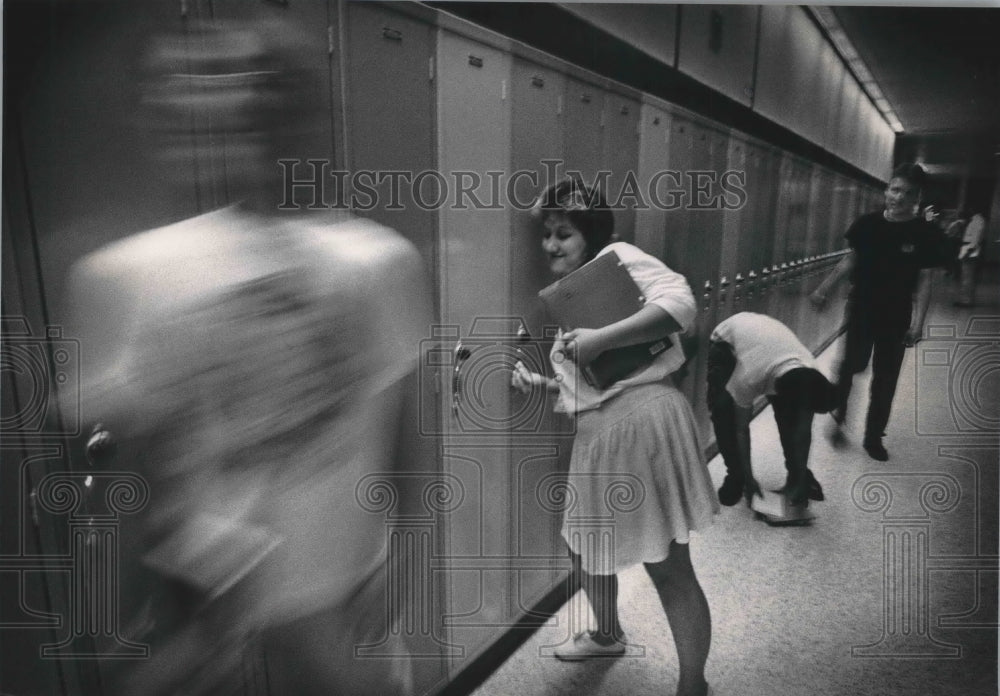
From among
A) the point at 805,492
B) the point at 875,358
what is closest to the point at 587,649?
the point at 805,492

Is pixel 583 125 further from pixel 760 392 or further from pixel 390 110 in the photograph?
pixel 760 392

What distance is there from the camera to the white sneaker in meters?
→ 1.85

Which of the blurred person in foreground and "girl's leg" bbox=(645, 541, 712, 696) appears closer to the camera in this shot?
the blurred person in foreground

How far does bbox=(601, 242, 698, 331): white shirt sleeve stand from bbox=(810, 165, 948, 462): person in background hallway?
0.33 meters

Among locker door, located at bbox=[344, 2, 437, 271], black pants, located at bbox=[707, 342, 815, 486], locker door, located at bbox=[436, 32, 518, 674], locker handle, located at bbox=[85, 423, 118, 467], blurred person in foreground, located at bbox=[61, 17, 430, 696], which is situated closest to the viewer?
blurred person in foreground, located at bbox=[61, 17, 430, 696]

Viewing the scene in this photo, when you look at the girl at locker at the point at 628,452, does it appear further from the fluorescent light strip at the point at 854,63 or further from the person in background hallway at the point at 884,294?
the fluorescent light strip at the point at 854,63

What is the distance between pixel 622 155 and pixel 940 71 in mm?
824


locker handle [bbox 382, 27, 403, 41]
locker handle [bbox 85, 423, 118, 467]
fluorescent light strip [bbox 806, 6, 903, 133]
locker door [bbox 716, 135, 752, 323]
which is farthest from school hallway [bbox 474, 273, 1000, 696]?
locker handle [bbox 382, 27, 403, 41]

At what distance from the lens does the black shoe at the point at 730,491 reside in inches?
71.1

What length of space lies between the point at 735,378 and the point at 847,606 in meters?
0.66

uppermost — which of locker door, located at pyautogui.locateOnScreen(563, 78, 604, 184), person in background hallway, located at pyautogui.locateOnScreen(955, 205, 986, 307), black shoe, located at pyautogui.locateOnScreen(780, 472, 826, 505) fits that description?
locker door, located at pyautogui.locateOnScreen(563, 78, 604, 184)

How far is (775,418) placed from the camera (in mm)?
1818

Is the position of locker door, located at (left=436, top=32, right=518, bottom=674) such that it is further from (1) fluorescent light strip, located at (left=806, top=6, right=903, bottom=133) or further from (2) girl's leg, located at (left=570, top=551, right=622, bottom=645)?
(1) fluorescent light strip, located at (left=806, top=6, right=903, bottom=133)

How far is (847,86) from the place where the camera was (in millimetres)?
1831
